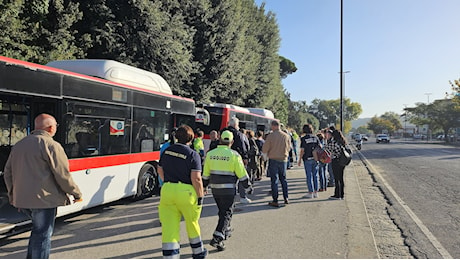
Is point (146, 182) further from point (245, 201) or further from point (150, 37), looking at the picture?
point (150, 37)

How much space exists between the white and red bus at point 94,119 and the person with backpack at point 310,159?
3670mm

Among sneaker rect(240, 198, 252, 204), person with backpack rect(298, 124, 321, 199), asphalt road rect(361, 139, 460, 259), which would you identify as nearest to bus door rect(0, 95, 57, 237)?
sneaker rect(240, 198, 252, 204)

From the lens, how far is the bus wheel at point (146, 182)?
318 inches

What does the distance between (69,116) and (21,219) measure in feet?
6.05

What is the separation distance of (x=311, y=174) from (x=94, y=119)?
17.8ft

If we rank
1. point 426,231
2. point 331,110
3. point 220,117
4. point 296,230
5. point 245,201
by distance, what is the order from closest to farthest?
point 296,230 → point 426,231 → point 245,201 → point 220,117 → point 331,110

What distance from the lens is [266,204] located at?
795cm

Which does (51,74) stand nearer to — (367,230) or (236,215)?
(236,215)

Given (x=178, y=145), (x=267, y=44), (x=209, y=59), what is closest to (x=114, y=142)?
(x=178, y=145)

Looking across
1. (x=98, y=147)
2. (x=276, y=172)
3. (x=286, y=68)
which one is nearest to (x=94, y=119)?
(x=98, y=147)

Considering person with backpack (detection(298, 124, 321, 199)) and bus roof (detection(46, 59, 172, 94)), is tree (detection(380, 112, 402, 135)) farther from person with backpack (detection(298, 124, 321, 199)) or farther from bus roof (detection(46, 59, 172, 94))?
bus roof (detection(46, 59, 172, 94))

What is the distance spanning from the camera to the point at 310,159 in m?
8.88

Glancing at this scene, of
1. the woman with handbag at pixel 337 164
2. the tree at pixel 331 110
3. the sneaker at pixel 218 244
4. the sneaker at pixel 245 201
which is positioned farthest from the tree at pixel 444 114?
the sneaker at pixel 218 244

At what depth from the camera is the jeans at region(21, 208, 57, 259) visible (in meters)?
3.85
